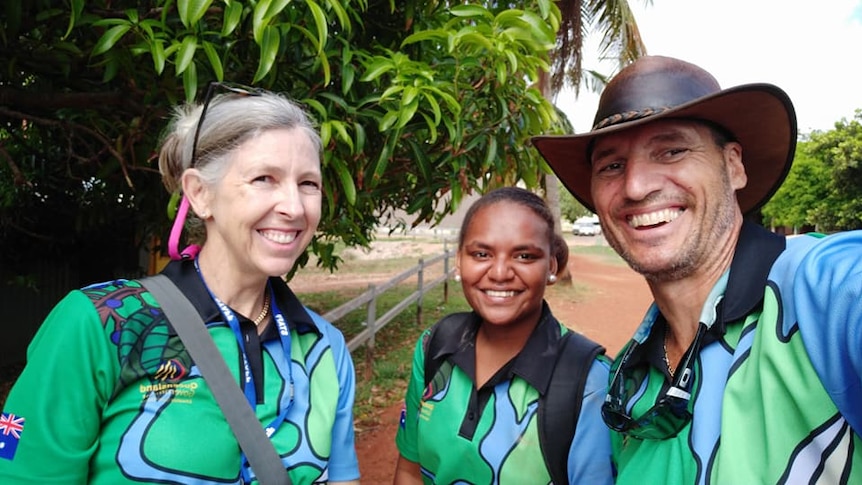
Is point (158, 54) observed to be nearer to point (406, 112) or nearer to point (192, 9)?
point (192, 9)

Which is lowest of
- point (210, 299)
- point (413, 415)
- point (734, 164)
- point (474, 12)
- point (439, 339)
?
point (413, 415)

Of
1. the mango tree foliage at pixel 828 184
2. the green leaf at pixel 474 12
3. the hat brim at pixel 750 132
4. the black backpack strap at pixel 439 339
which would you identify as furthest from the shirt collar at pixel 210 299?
the mango tree foliage at pixel 828 184

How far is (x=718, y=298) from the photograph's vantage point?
1375 mm

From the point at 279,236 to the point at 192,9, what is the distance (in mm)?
699

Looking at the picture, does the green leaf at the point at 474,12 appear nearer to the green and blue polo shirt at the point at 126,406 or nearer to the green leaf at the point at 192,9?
the green leaf at the point at 192,9

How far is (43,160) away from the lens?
17.0ft

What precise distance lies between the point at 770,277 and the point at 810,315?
17cm

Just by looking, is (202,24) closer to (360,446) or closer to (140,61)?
(140,61)

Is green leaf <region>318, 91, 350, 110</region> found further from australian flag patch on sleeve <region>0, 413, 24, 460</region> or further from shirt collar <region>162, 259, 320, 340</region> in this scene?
australian flag patch on sleeve <region>0, 413, 24, 460</region>

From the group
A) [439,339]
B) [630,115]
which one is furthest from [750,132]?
[439,339]

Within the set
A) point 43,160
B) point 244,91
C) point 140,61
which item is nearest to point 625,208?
point 244,91

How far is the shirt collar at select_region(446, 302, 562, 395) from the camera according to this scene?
1850mm

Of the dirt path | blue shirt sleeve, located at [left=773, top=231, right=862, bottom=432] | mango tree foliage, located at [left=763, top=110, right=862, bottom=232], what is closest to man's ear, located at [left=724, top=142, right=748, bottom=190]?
blue shirt sleeve, located at [left=773, top=231, right=862, bottom=432]

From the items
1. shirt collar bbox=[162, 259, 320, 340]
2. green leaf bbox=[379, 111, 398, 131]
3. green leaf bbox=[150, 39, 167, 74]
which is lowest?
shirt collar bbox=[162, 259, 320, 340]
